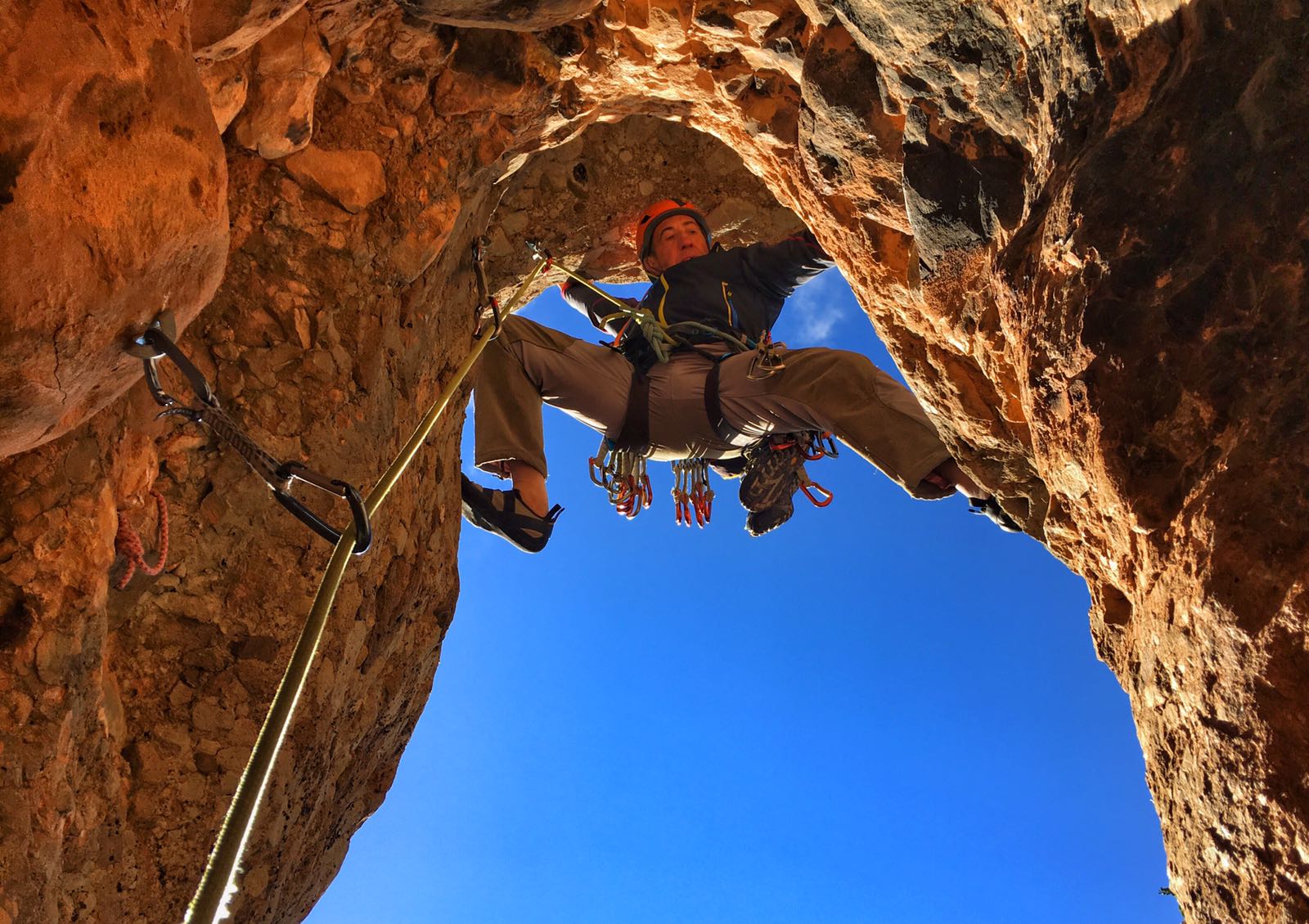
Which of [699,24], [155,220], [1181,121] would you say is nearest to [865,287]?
[699,24]

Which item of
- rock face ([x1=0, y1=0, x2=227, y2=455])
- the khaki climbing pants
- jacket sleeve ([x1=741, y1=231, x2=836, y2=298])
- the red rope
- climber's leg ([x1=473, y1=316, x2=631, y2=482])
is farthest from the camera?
jacket sleeve ([x1=741, y1=231, x2=836, y2=298])

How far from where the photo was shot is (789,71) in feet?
9.20

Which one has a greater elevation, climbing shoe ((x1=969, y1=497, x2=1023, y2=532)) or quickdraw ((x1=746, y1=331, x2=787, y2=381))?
quickdraw ((x1=746, y1=331, x2=787, y2=381))

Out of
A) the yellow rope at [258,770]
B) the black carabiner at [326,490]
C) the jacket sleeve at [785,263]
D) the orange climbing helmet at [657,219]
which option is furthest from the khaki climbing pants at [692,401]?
the yellow rope at [258,770]

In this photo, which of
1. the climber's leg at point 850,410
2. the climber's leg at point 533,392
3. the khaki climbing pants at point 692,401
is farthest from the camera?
the climber's leg at point 533,392

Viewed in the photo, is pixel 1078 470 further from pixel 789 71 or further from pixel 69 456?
pixel 69 456

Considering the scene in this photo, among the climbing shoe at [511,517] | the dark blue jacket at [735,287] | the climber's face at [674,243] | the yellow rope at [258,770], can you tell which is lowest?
the yellow rope at [258,770]

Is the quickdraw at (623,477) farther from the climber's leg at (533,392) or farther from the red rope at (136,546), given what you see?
the red rope at (136,546)

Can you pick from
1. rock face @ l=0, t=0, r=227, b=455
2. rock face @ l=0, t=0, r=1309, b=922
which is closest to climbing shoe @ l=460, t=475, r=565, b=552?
rock face @ l=0, t=0, r=1309, b=922

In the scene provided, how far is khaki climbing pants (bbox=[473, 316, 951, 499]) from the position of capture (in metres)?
3.17

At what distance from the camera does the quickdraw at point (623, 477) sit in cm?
385

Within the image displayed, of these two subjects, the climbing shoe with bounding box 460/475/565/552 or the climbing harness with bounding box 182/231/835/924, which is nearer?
the climbing harness with bounding box 182/231/835/924

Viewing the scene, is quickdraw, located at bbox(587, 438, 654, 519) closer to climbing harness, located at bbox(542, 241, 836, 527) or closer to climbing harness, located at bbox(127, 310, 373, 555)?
climbing harness, located at bbox(542, 241, 836, 527)

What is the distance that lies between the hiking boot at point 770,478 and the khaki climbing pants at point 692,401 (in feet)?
0.44
